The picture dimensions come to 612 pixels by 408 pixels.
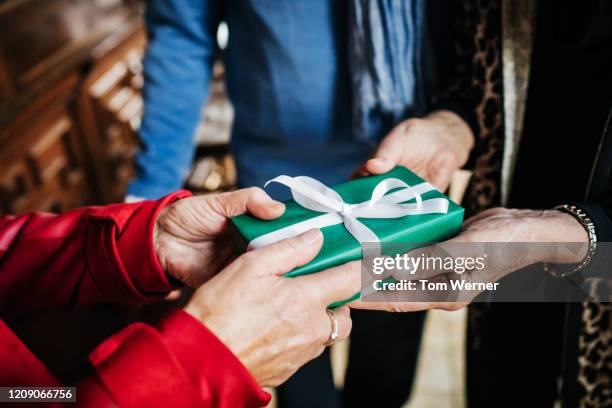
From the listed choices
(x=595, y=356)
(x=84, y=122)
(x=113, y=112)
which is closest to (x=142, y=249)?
(x=595, y=356)

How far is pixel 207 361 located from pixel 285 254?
157mm

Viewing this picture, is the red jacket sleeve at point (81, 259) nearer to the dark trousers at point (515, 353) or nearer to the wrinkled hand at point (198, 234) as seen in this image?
the wrinkled hand at point (198, 234)

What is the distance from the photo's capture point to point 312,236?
626 millimetres

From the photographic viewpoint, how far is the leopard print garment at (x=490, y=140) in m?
0.86

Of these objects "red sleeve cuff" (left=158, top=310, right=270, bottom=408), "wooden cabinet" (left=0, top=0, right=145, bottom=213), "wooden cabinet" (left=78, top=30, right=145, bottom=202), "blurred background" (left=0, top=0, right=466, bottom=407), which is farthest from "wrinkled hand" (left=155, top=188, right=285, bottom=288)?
"wooden cabinet" (left=78, top=30, right=145, bottom=202)

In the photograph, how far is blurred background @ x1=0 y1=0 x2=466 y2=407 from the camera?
1.67 metres

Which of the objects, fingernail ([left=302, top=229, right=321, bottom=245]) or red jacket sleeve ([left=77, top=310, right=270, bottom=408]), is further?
fingernail ([left=302, top=229, right=321, bottom=245])

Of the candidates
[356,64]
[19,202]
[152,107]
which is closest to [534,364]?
[356,64]

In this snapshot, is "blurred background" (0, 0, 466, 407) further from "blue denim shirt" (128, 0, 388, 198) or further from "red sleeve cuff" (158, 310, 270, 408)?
"red sleeve cuff" (158, 310, 270, 408)

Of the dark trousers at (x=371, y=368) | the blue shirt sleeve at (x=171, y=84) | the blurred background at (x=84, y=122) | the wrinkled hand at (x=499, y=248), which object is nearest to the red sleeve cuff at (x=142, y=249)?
the wrinkled hand at (x=499, y=248)

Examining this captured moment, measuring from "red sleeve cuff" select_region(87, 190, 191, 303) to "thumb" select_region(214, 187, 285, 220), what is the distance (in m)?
0.10

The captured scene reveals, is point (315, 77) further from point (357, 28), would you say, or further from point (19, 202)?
point (19, 202)

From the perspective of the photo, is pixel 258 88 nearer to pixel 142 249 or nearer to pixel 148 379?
pixel 142 249

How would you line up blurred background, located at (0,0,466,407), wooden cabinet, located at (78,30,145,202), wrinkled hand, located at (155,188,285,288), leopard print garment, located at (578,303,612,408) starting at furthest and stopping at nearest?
wooden cabinet, located at (78,30,145,202)
blurred background, located at (0,0,466,407)
leopard print garment, located at (578,303,612,408)
wrinkled hand, located at (155,188,285,288)
